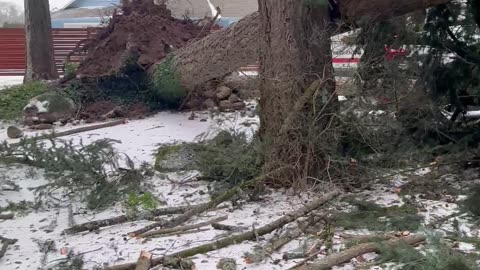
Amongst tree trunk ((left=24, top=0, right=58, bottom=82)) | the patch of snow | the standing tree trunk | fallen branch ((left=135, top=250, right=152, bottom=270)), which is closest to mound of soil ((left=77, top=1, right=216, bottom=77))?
the patch of snow

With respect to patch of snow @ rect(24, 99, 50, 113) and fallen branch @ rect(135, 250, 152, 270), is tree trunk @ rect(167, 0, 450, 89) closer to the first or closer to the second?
patch of snow @ rect(24, 99, 50, 113)

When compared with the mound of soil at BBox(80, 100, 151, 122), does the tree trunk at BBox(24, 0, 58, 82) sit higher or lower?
higher

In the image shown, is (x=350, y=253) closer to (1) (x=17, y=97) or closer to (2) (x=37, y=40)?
(1) (x=17, y=97)

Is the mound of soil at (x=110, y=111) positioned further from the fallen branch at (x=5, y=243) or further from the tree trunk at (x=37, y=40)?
the fallen branch at (x=5, y=243)

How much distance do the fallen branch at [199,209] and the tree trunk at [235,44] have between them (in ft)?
4.85

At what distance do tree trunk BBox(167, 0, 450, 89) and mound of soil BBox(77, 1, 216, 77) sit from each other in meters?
0.58

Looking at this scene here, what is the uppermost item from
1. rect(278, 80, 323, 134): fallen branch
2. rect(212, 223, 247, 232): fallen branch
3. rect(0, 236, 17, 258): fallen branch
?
rect(278, 80, 323, 134): fallen branch

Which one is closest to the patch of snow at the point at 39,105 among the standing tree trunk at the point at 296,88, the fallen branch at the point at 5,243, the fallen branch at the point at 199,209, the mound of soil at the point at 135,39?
the mound of soil at the point at 135,39

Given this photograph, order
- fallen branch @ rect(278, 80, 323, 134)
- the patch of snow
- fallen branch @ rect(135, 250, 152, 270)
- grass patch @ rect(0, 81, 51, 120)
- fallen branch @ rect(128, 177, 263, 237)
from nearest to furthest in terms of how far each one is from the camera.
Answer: fallen branch @ rect(135, 250, 152, 270), fallen branch @ rect(128, 177, 263, 237), fallen branch @ rect(278, 80, 323, 134), the patch of snow, grass patch @ rect(0, 81, 51, 120)

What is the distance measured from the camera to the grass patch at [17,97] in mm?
10820

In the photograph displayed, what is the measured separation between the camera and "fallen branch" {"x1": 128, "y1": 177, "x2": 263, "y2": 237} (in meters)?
5.22

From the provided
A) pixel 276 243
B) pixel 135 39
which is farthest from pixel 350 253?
pixel 135 39

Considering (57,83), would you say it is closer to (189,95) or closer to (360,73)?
(189,95)

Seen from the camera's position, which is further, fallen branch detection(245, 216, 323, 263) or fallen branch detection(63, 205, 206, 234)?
fallen branch detection(63, 205, 206, 234)
